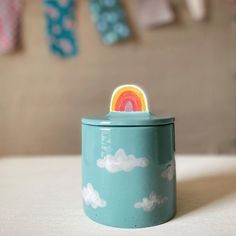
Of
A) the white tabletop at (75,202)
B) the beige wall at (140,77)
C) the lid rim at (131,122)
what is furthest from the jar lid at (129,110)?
the beige wall at (140,77)

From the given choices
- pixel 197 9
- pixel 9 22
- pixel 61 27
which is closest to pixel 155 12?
pixel 197 9

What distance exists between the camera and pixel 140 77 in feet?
3.98

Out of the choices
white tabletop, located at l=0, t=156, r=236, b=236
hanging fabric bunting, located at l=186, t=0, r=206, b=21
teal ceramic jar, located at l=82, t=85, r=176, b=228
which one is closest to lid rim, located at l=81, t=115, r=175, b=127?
teal ceramic jar, located at l=82, t=85, r=176, b=228

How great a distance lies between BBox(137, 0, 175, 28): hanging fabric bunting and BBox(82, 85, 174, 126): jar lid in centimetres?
84

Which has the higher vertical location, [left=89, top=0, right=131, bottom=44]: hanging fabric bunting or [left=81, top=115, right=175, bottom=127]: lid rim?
[left=89, top=0, right=131, bottom=44]: hanging fabric bunting

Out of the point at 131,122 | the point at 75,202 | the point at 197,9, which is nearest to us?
the point at 131,122

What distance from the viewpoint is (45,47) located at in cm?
122

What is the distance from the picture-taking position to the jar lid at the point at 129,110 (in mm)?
378

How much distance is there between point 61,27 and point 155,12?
404mm

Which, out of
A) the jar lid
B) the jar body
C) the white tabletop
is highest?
the jar lid

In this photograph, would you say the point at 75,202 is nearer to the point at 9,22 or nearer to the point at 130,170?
the point at 130,170

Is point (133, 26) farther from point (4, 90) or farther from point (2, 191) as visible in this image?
point (2, 191)

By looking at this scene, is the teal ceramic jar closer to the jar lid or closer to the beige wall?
the jar lid

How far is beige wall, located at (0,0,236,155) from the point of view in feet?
3.95
